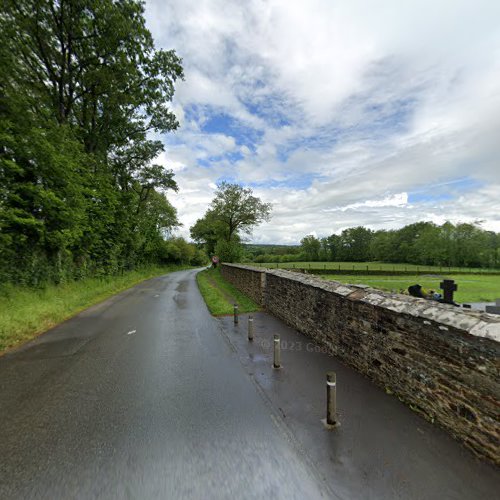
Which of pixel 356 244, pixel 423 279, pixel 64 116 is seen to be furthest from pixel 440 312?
pixel 356 244

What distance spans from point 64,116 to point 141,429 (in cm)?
1895

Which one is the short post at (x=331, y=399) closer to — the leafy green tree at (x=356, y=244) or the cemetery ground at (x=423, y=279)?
the cemetery ground at (x=423, y=279)

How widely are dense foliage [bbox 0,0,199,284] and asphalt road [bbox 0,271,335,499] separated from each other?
7466mm

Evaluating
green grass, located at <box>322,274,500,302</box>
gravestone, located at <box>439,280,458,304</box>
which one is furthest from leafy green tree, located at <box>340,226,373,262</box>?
gravestone, located at <box>439,280,458,304</box>

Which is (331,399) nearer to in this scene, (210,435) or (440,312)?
(210,435)

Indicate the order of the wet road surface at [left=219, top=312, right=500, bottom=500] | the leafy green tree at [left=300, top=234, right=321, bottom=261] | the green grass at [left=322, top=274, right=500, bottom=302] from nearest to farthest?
1. the wet road surface at [left=219, top=312, right=500, bottom=500]
2. the green grass at [left=322, top=274, right=500, bottom=302]
3. the leafy green tree at [left=300, top=234, right=321, bottom=261]

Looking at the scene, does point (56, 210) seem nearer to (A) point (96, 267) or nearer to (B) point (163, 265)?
(A) point (96, 267)

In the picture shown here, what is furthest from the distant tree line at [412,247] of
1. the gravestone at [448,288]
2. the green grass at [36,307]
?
the gravestone at [448,288]

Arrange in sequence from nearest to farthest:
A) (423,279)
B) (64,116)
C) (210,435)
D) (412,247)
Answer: (210,435) → (64,116) → (423,279) → (412,247)

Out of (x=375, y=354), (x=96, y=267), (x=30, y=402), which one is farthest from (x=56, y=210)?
(x=375, y=354)

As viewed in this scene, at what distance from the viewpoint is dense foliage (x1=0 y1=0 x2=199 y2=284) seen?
1079cm

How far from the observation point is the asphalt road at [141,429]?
2.76m

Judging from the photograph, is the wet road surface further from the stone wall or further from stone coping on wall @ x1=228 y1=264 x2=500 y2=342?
stone coping on wall @ x1=228 y1=264 x2=500 y2=342

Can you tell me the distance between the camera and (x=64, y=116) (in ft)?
51.5
